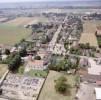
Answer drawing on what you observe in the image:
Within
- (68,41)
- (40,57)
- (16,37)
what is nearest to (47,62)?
(40,57)

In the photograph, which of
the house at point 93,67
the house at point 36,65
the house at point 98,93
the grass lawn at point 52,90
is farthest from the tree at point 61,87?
the house at point 93,67

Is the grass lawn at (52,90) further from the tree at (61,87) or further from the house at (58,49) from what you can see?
the house at (58,49)

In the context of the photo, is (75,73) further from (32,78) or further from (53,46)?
(53,46)

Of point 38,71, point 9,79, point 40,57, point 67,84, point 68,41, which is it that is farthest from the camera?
point 68,41

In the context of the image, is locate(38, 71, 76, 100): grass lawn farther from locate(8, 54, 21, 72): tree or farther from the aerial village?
locate(8, 54, 21, 72): tree

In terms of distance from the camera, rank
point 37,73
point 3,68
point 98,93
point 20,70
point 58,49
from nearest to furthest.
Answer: point 98,93 → point 37,73 → point 20,70 → point 3,68 → point 58,49

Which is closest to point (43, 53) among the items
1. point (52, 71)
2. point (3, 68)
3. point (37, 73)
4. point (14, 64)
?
point (52, 71)

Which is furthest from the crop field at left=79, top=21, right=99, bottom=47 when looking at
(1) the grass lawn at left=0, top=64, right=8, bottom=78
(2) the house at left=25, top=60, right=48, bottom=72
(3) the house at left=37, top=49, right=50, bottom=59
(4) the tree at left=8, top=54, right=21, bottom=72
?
(1) the grass lawn at left=0, top=64, right=8, bottom=78

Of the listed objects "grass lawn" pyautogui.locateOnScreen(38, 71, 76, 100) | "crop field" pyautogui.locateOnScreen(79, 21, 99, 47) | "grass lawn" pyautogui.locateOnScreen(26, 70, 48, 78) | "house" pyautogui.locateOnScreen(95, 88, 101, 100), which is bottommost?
"grass lawn" pyautogui.locateOnScreen(38, 71, 76, 100)

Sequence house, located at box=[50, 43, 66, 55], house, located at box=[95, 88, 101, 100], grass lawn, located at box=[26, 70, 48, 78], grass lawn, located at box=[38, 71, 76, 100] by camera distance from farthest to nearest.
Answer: house, located at box=[50, 43, 66, 55] → grass lawn, located at box=[26, 70, 48, 78] → grass lawn, located at box=[38, 71, 76, 100] → house, located at box=[95, 88, 101, 100]

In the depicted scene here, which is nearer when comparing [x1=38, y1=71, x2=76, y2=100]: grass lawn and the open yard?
[x1=38, y1=71, x2=76, y2=100]: grass lawn

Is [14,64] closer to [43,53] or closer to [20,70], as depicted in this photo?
[20,70]
